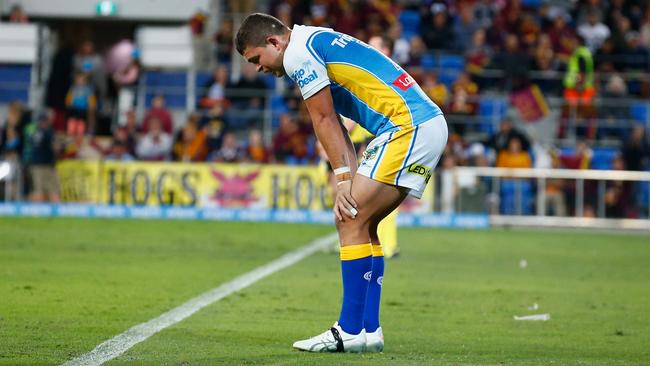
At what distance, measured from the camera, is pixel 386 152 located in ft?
22.5

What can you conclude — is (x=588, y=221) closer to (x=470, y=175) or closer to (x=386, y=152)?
(x=470, y=175)

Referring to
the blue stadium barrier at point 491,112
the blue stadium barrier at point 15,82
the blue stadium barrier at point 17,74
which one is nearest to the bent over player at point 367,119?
the blue stadium barrier at point 491,112

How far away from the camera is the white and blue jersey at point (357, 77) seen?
265 inches

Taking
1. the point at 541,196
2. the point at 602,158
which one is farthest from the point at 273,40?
the point at 602,158

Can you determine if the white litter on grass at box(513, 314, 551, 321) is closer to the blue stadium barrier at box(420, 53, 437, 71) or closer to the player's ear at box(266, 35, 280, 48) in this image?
the player's ear at box(266, 35, 280, 48)

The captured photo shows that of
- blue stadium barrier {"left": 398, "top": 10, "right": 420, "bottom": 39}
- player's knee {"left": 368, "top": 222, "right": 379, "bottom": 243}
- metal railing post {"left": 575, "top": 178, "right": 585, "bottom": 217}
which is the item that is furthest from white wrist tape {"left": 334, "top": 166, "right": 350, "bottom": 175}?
blue stadium barrier {"left": 398, "top": 10, "right": 420, "bottom": 39}

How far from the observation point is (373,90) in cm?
685

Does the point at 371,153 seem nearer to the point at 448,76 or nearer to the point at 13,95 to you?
the point at 448,76

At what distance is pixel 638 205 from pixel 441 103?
439cm

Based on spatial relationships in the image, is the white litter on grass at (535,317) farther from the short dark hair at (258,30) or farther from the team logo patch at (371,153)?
the short dark hair at (258,30)

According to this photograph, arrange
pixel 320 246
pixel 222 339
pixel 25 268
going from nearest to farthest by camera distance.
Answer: pixel 222 339 < pixel 25 268 < pixel 320 246

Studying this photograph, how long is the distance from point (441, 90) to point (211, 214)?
17.3ft

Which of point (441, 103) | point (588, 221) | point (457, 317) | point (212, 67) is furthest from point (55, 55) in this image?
point (457, 317)

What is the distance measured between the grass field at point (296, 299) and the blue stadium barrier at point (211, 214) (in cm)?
356
